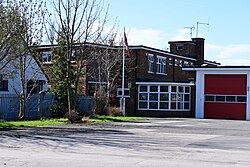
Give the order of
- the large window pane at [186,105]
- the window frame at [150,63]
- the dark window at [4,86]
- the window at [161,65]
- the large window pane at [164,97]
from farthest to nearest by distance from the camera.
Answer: the window at [161,65]
the window frame at [150,63]
the large window pane at [186,105]
the large window pane at [164,97]
the dark window at [4,86]

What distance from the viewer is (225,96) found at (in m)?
43.2

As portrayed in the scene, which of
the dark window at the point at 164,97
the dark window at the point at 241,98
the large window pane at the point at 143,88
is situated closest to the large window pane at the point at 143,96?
the large window pane at the point at 143,88

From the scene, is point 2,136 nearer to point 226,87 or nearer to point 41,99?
point 41,99

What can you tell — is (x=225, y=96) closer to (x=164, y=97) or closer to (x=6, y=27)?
(x=164, y=97)

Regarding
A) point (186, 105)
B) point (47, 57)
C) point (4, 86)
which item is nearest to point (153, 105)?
point (186, 105)

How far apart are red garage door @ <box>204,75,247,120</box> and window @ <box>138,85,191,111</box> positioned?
2.43 metres

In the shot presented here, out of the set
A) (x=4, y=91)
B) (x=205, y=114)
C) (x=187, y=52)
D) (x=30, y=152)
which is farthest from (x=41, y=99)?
(x=187, y=52)

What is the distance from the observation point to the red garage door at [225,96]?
42.5 m

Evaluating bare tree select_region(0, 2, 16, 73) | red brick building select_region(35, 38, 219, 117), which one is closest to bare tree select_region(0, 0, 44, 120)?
bare tree select_region(0, 2, 16, 73)

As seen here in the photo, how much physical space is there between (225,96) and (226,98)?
0.66 feet

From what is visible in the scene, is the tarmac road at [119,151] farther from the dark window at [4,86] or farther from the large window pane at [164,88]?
the large window pane at [164,88]

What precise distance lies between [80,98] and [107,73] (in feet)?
10.2

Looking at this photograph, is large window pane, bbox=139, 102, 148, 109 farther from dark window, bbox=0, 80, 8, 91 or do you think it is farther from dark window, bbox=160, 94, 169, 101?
dark window, bbox=0, 80, 8, 91

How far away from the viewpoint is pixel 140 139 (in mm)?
19953
